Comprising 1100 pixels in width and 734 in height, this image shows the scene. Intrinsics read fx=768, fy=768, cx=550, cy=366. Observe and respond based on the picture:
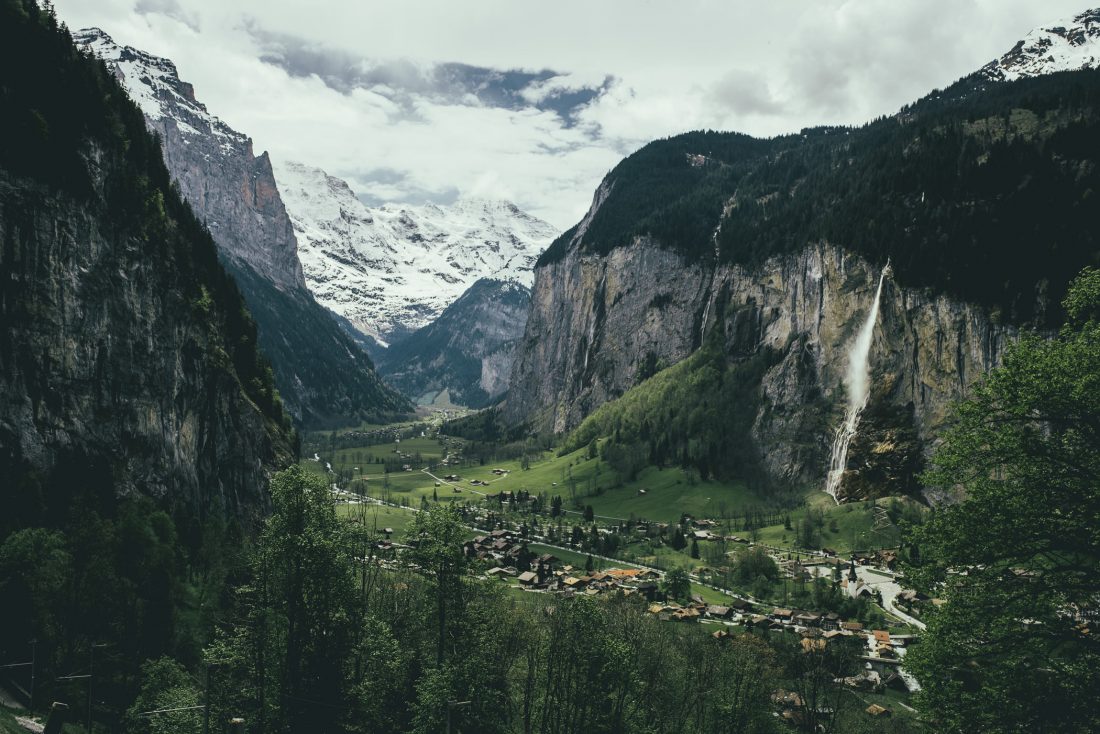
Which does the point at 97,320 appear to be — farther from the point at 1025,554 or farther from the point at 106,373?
the point at 1025,554

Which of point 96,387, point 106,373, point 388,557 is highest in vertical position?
point 106,373

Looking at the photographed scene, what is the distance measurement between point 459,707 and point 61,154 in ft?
289

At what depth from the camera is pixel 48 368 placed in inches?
3622

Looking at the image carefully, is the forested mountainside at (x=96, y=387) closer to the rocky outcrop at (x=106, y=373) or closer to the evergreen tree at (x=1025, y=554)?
the rocky outcrop at (x=106, y=373)

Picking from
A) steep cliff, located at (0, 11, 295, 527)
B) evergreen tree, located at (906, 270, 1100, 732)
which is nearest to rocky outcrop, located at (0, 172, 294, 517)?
steep cliff, located at (0, 11, 295, 527)

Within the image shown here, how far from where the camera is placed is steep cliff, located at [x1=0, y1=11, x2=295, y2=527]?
8875 cm

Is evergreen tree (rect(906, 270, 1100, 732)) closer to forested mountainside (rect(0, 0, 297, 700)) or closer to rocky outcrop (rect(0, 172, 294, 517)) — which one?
forested mountainside (rect(0, 0, 297, 700))

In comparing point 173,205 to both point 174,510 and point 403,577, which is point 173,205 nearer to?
point 174,510

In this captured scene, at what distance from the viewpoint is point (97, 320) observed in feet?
330

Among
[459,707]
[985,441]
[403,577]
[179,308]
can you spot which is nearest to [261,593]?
[459,707]

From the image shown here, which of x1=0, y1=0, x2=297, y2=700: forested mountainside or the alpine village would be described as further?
x1=0, y1=0, x2=297, y2=700: forested mountainside

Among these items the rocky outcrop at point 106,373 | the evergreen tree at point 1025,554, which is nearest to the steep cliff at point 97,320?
the rocky outcrop at point 106,373

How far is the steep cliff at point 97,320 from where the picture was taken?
88750mm

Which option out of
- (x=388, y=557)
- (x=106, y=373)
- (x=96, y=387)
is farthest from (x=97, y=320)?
(x=388, y=557)
